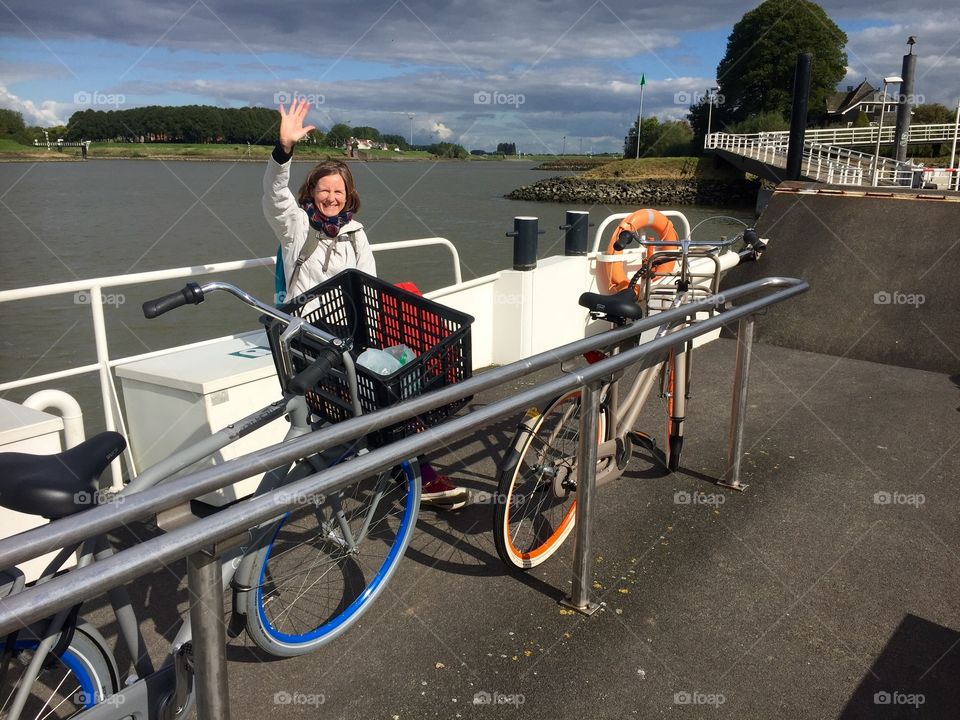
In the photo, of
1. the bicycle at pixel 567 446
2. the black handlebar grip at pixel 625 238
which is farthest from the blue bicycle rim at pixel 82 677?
the black handlebar grip at pixel 625 238

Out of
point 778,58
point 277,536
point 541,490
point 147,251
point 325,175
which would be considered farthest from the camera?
point 778,58

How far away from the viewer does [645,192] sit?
203ft

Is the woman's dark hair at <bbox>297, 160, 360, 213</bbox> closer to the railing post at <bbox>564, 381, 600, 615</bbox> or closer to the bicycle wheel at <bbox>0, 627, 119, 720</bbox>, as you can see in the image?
the railing post at <bbox>564, 381, 600, 615</bbox>

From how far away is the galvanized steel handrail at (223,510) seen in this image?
1160 millimetres

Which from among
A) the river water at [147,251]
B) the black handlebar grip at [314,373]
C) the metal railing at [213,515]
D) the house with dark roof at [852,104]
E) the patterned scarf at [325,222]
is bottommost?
the river water at [147,251]

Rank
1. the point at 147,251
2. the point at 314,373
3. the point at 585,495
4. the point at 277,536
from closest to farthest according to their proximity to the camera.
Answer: the point at 314,373 < the point at 277,536 < the point at 585,495 < the point at 147,251

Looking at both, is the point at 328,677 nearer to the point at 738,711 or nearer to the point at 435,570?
the point at 435,570

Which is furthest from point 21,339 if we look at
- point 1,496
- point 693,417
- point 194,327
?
point 1,496

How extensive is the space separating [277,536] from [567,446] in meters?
1.20

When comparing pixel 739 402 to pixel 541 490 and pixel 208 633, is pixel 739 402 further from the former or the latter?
pixel 208 633

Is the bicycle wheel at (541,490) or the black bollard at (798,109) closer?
the bicycle wheel at (541,490)

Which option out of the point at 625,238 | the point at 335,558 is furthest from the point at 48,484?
the point at 625,238

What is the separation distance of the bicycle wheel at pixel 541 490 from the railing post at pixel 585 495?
8.6 inches

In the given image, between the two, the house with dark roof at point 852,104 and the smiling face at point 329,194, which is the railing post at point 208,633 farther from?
the house with dark roof at point 852,104
